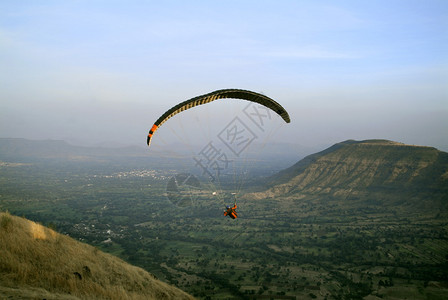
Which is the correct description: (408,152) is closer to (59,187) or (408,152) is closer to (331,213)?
(331,213)

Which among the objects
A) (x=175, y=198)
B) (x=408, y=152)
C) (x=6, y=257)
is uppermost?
(x=408, y=152)

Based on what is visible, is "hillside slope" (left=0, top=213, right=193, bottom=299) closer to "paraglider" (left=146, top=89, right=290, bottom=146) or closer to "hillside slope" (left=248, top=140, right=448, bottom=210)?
"paraglider" (left=146, top=89, right=290, bottom=146)

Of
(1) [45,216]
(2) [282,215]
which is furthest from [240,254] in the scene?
(1) [45,216]

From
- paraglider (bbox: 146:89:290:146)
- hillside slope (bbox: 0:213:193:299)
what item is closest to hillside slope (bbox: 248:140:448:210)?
paraglider (bbox: 146:89:290:146)

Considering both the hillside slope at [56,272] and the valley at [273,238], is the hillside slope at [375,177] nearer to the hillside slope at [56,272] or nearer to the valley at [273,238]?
the valley at [273,238]

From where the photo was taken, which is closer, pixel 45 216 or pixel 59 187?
pixel 45 216

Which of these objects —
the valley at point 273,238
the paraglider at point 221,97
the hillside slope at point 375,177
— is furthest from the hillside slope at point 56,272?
the hillside slope at point 375,177
